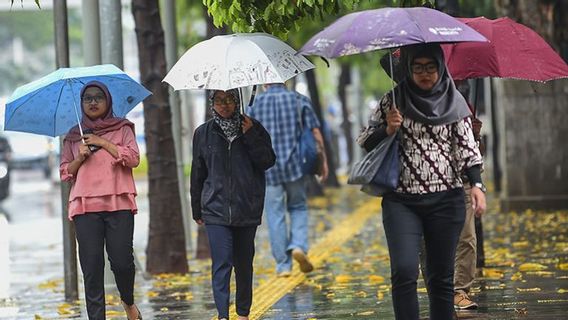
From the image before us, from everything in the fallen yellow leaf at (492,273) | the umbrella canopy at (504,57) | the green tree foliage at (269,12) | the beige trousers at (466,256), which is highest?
the green tree foliage at (269,12)

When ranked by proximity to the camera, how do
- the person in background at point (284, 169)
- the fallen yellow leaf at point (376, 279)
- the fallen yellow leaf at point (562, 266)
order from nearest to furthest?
the fallen yellow leaf at point (376, 279), the fallen yellow leaf at point (562, 266), the person in background at point (284, 169)

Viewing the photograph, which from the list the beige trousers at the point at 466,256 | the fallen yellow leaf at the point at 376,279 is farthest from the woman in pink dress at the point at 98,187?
the fallen yellow leaf at the point at 376,279

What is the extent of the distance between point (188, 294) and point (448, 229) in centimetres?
499

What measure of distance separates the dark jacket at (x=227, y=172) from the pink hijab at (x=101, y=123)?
539 millimetres

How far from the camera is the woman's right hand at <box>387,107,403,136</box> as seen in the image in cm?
764

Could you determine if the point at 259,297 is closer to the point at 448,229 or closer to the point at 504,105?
the point at 448,229

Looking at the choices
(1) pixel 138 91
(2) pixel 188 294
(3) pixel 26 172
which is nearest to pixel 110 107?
(1) pixel 138 91

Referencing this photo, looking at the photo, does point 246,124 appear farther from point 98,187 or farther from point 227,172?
point 98,187

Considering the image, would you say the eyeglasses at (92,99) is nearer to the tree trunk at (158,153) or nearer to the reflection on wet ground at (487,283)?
the reflection on wet ground at (487,283)

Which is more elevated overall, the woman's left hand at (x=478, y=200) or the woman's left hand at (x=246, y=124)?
the woman's left hand at (x=246, y=124)

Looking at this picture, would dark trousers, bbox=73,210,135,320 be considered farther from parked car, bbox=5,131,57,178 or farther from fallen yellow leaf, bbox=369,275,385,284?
parked car, bbox=5,131,57,178

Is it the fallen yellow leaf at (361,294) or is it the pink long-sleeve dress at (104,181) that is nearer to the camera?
the pink long-sleeve dress at (104,181)

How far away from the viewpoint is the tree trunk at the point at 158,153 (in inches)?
565

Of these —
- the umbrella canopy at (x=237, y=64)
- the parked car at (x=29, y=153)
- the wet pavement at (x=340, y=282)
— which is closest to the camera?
the umbrella canopy at (x=237, y=64)
